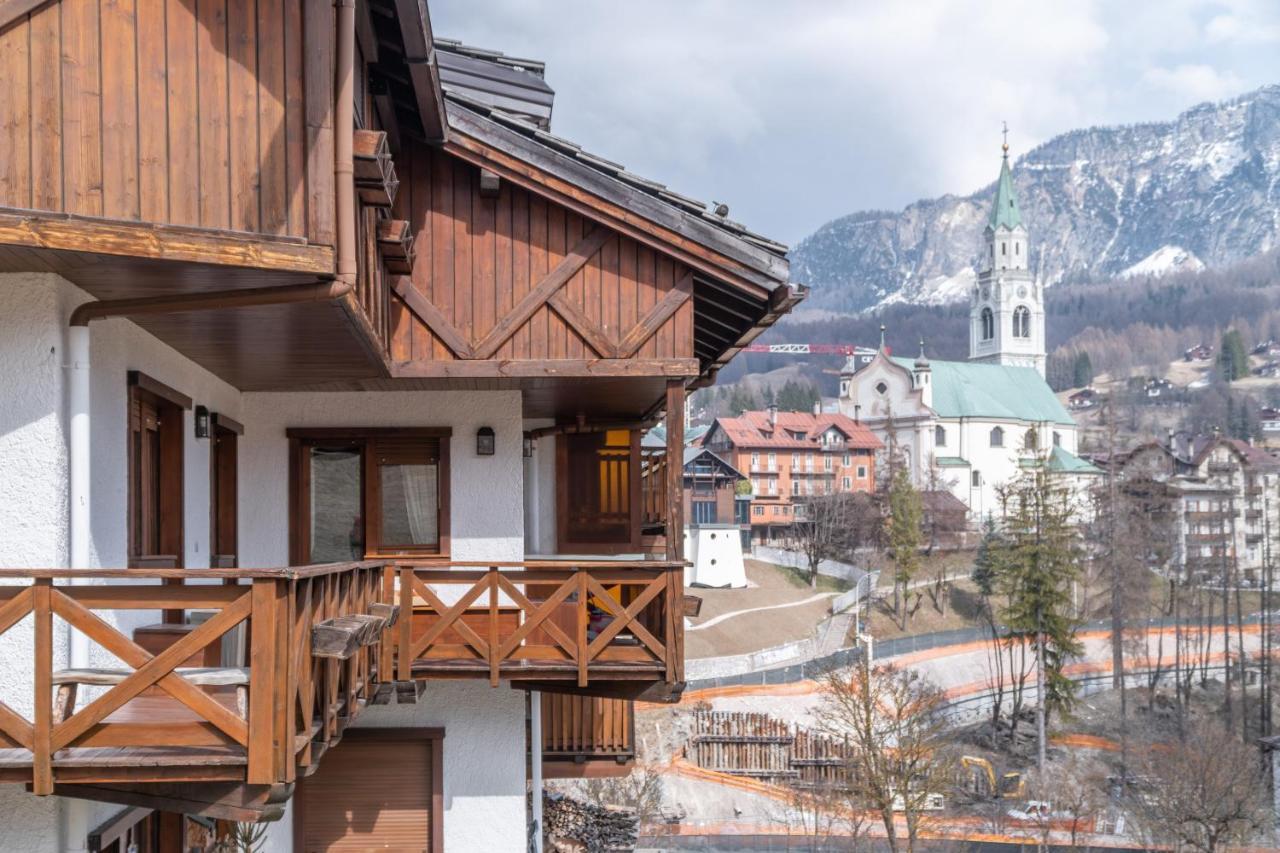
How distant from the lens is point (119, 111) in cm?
673

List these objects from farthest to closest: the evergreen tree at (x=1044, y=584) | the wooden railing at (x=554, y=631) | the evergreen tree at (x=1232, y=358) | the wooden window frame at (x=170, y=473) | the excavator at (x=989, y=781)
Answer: the evergreen tree at (x=1232, y=358), the evergreen tree at (x=1044, y=584), the excavator at (x=989, y=781), the wooden railing at (x=554, y=631), the wooden window frame at (x=170, y=473)

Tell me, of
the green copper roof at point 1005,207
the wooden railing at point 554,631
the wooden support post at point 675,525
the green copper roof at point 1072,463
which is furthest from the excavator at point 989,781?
the green copper roof at point 1005,207

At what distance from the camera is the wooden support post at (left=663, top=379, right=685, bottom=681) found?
1027 cm

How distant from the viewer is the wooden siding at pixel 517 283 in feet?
35.4

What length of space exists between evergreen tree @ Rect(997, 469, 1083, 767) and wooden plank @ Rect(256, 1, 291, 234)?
5070cm

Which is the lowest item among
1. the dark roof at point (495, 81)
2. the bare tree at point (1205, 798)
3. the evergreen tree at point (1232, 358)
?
the bare tree at point (1205, 798)

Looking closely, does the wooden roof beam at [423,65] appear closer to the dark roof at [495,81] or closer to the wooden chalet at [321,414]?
the wooden chalet at [321,414]

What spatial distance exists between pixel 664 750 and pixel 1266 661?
28466mm

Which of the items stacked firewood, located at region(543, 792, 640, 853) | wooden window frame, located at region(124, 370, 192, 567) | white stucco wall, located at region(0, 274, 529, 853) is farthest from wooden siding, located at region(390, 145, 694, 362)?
stacked firewood, located at region(543, 792, 640, 853)

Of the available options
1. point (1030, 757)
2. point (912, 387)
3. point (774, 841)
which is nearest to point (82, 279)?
point (774, 841)

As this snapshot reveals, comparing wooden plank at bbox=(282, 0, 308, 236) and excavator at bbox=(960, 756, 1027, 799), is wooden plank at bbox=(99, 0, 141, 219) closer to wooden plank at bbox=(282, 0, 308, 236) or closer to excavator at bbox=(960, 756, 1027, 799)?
wooden plank at bbox=(282, 0, 308, 236)

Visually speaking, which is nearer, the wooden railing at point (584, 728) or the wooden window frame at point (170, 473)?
the wooden window frame at point (170, 473)

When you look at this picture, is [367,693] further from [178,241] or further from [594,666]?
[178,241]

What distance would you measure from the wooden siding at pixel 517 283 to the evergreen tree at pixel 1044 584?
46.4 m
